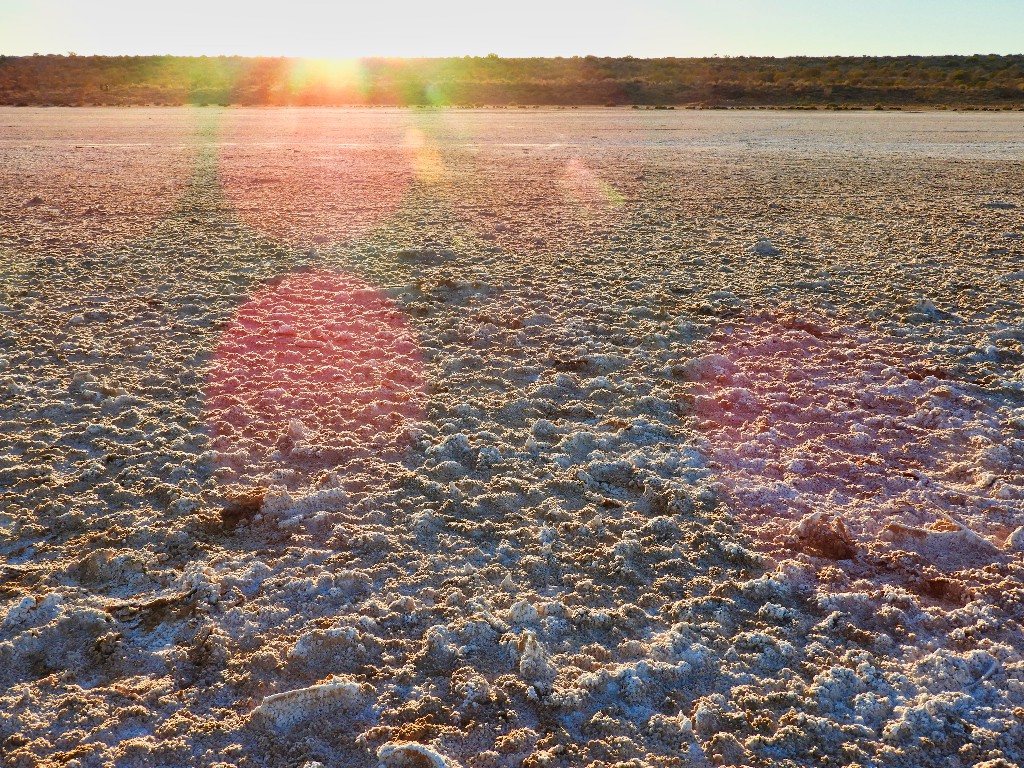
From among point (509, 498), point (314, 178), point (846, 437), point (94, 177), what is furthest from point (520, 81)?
point (509, 498)

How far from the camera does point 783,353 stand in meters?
3.91

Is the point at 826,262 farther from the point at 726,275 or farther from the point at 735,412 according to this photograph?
the point at 735,412

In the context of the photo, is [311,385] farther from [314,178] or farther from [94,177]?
[94,177]

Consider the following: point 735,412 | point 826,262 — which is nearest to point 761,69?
point 826,262

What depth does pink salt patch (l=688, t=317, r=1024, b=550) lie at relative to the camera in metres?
2.61

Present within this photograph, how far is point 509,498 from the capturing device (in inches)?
106

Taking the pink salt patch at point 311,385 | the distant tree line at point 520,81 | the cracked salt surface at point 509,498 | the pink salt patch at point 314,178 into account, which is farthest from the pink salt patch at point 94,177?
the distant tree line at point 520,81

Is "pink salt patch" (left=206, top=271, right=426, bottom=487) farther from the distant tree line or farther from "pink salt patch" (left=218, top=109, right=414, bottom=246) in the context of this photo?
the distant tree line

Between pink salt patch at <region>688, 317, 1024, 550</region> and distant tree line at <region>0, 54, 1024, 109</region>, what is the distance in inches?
1005

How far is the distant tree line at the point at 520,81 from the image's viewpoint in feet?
93.0

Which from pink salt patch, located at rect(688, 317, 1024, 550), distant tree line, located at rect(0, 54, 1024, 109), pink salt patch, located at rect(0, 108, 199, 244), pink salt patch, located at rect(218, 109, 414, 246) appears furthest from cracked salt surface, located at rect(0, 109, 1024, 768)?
distant tree line, located at rect(0, 54, 1024, 109)

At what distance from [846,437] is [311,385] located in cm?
232

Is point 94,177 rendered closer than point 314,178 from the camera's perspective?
Yes

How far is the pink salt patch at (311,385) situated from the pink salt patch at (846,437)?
135 cm
